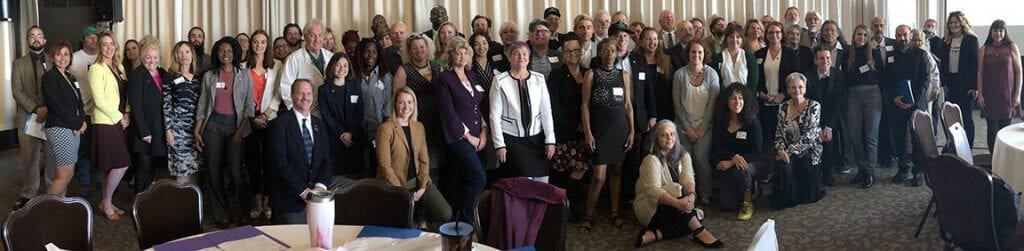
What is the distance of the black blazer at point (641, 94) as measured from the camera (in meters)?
5.03

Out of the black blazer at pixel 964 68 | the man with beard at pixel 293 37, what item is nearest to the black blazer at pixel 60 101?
the man with beard at pixel 293 37

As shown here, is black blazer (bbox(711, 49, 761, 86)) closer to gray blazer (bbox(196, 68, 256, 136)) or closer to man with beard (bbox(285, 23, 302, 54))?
gray blazer (bbox(196, 68, 256, 136))

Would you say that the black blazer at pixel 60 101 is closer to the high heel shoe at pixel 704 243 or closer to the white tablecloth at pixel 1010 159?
the high heel shoe at pixel 704 243

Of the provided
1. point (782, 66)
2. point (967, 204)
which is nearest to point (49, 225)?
point (967, 204)

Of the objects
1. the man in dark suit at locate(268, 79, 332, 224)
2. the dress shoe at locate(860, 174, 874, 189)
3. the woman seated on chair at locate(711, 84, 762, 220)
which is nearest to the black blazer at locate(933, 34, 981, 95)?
the dress shoe at locate(860, 174, 874, 189)

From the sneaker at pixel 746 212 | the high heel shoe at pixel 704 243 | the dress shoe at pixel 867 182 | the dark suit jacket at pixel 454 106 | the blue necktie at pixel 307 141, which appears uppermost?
the dark suit jacket at pixel 454 106

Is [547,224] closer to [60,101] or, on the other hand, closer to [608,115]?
[608,115]

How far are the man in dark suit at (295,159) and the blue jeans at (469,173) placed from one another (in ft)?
2.66

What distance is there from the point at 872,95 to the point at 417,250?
4653 millimetres

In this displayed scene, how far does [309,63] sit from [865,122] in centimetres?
401

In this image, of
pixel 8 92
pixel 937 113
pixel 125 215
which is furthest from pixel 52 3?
pixel 937 113

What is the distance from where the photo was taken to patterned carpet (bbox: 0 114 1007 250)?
4.38m

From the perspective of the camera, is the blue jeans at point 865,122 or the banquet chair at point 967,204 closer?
the banquet chair at point 967,204

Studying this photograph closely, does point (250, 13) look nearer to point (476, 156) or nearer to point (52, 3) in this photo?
point (52, 3)
